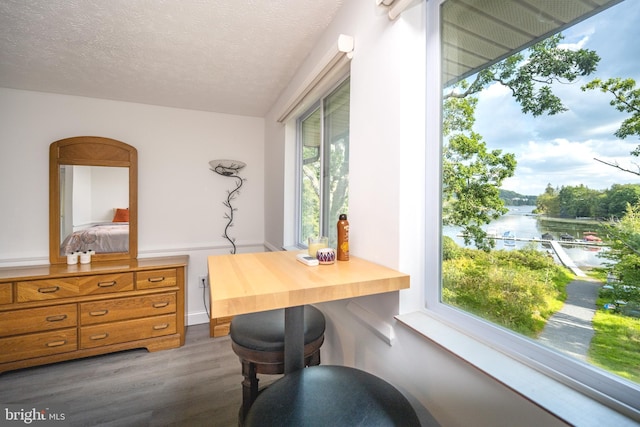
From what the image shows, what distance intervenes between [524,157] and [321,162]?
4.34 ft

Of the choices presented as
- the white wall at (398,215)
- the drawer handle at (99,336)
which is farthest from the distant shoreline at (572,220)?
the drawer handle at (99,336)

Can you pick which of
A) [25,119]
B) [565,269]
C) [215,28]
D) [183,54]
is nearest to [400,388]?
[565,269]

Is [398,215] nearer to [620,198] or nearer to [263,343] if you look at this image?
[620,198]

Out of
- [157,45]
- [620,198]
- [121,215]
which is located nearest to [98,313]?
[121,215]

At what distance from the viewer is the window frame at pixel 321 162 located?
1.85 meters

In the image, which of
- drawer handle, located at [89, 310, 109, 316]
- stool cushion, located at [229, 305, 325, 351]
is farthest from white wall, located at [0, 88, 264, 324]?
stool cushion, located at [229, 305, 325, 351]

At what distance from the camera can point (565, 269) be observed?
0.67m

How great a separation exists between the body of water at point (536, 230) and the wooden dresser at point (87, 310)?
252 cm

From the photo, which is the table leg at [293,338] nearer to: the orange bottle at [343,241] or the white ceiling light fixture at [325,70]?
the orange bottle at [343,241]

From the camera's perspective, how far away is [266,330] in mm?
1185

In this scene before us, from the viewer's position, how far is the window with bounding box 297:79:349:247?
65.7 inches

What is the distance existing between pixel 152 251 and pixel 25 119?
1580mm

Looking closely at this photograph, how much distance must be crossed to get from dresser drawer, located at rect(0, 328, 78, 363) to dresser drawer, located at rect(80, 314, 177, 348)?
81 millimetres

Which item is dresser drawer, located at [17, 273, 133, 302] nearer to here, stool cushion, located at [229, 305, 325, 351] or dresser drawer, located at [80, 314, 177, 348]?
dresser drawer, located at [80, 314, 177, 348]
